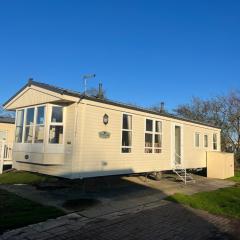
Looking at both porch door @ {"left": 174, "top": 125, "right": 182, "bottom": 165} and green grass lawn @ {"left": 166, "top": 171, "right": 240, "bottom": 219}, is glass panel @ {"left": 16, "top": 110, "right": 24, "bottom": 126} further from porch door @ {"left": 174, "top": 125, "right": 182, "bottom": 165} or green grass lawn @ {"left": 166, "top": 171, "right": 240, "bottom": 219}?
porch door @ {"left": 174, "top": 125, "right": 182, "bottom": 165}

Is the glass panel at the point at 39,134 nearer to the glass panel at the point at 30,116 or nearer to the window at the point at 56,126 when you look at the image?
the window at the point at 56,126

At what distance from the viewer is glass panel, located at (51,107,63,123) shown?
11156mm

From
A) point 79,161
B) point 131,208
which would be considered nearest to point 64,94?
point 79,161

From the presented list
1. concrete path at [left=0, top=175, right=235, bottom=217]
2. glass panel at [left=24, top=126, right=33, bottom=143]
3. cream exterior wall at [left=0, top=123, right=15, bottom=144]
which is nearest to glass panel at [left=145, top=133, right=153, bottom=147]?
concrete path at [left=0, top=175, right=235, bottom=217]

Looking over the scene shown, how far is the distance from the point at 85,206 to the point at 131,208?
1.40m

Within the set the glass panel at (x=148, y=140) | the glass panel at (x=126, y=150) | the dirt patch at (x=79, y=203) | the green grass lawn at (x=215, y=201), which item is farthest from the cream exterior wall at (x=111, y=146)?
the green grass lawn at (x=215, y=201)

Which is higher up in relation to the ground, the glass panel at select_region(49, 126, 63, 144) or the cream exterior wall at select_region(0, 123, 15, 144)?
the cream exterior wall at select_region(0, 123, 15, 144)

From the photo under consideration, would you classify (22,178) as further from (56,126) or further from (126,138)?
(126,138)

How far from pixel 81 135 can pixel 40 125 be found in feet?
5.75

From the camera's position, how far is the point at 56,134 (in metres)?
11.1

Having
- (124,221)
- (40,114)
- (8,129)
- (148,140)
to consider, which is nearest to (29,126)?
(40,114)

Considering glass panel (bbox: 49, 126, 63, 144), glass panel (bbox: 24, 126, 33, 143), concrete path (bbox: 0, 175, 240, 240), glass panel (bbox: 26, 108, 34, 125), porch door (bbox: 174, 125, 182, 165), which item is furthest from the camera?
porch door (bbox: 174, 125, 182, 165)

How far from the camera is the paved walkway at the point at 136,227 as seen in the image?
6438 millimetres

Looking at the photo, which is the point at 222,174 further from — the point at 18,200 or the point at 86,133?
the point at 18,200
